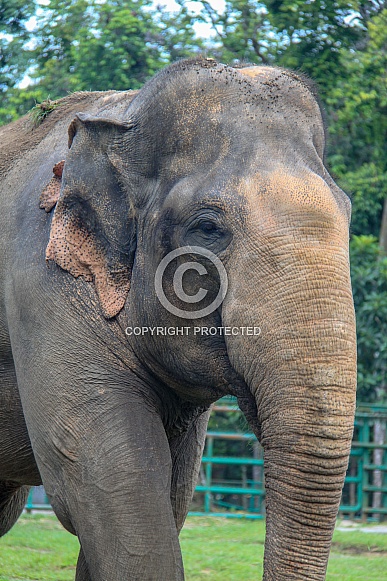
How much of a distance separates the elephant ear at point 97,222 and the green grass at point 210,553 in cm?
312

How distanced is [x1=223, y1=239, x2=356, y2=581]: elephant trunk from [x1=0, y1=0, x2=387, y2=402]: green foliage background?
7592 millimetres

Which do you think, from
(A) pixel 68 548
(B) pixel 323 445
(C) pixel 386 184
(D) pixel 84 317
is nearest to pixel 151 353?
(D) pixel 84 317

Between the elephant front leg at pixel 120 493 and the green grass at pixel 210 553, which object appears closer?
the elephant front leg at pixel 120 493

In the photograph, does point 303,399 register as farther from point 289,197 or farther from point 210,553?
point 210,553

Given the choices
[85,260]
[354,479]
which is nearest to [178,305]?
[85,260]

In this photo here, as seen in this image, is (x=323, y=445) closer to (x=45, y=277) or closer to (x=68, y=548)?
(x=45, y=277)

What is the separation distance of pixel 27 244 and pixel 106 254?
35 centimetres

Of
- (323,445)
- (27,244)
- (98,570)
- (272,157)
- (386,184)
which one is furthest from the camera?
(386,184)

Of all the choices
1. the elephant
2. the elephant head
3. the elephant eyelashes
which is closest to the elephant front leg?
the elephant

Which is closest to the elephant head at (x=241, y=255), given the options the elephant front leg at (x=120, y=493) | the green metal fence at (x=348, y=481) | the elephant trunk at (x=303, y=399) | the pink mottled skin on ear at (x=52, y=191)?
the elephant trunk at (x=303, y=399)

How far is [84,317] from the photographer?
3635mm

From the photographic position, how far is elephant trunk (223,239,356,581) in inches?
116

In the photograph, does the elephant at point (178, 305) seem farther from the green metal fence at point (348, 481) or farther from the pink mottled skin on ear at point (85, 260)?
the green metal fence at point (348, 481)

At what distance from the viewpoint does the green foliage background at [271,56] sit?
10.7 m
